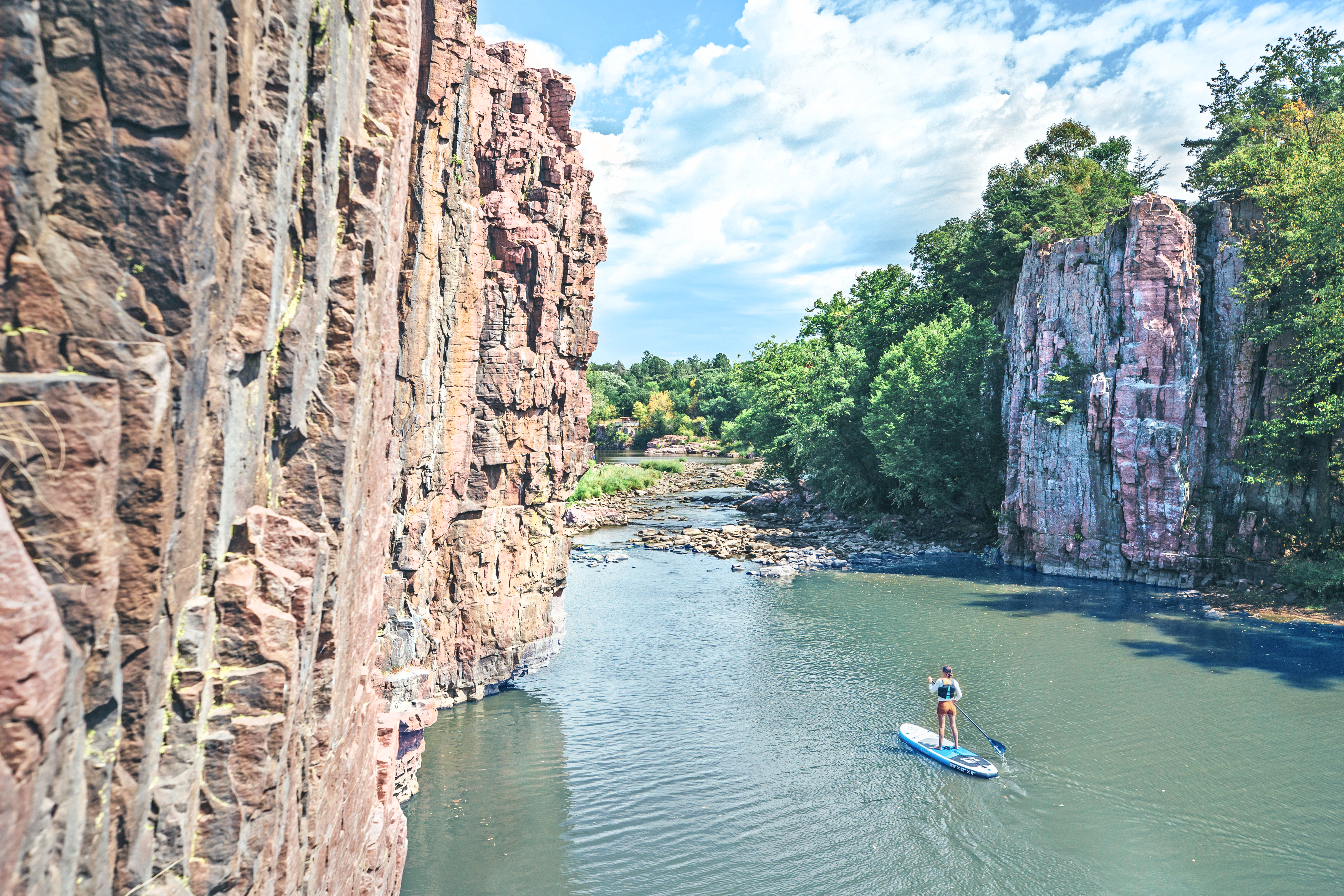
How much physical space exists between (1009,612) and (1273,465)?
40.3ft

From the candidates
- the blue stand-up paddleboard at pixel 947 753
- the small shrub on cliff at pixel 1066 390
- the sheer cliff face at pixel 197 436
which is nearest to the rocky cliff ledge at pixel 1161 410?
the small shrub on cliff at pixel 1066 390

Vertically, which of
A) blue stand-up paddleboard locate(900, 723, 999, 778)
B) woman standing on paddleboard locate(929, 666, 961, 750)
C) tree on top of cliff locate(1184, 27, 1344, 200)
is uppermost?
tree on top of cliff locate(1184, 27, 1344, 200)

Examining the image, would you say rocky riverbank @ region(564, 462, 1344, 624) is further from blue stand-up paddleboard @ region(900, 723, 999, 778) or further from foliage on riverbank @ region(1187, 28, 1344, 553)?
blue stand-up paddleboard @ region(900, 723, 999, 778)

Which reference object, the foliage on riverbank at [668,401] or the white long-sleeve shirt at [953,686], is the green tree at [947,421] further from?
the foliage on riverbank at [668,401]

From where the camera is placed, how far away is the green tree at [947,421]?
42.3 meters

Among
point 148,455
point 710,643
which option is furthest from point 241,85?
point 710,643

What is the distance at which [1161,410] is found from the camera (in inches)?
1331

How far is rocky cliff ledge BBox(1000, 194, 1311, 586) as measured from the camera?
33188 millimetres

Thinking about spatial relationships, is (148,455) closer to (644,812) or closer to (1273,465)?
(644,812)

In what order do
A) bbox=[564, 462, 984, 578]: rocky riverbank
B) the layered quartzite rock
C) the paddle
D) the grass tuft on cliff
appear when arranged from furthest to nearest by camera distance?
the grass tuft on cliff → bbox=[564, 462, 984, 578]: rocky riverbank → the paddle → the layered quartzite rock

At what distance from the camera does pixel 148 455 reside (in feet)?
14.7

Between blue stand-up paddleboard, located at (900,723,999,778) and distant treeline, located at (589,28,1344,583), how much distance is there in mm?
20409

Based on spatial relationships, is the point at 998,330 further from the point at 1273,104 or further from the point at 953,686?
the point at 953,686

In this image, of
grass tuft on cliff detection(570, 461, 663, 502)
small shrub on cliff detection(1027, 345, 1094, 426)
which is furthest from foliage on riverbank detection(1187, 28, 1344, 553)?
grass tuft on cliff detection(570, 461, 663, 502)
